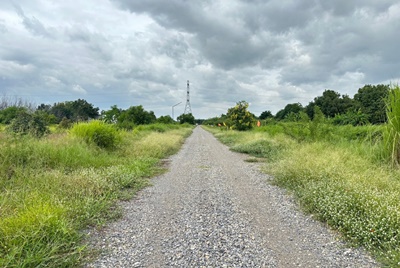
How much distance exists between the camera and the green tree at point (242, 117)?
31.7 meters

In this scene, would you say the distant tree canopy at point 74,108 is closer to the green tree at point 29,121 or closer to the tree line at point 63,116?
the tree line at point 63,116

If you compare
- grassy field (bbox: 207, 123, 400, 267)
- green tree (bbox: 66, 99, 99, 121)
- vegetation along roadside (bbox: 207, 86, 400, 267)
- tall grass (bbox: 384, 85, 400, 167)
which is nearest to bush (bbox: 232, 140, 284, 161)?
vegetation along roadside (bbox: 207, 86, 400, 267)

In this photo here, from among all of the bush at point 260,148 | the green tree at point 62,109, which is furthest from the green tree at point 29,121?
the green tree at point 62,109

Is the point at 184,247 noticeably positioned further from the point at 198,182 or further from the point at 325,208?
the point at 198,182

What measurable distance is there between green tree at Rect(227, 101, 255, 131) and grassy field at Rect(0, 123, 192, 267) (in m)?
23.5

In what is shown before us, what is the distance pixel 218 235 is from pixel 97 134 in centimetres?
913

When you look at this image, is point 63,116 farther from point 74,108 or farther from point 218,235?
point 218,235

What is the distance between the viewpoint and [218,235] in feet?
12.6

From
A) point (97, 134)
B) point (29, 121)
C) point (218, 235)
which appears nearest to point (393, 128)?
point (218, 235)

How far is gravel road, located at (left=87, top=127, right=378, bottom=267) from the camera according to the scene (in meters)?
3.16

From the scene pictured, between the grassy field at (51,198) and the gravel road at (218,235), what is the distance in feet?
1.16

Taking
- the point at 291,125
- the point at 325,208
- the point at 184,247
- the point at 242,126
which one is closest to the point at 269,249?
the point at 184,247

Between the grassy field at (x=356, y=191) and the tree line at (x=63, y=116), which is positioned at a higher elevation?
the tree line at (x=63, y=116)

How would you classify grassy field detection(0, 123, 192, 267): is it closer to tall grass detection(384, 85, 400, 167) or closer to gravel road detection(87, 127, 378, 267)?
gravel road detection(87, 127, 378, 267)
